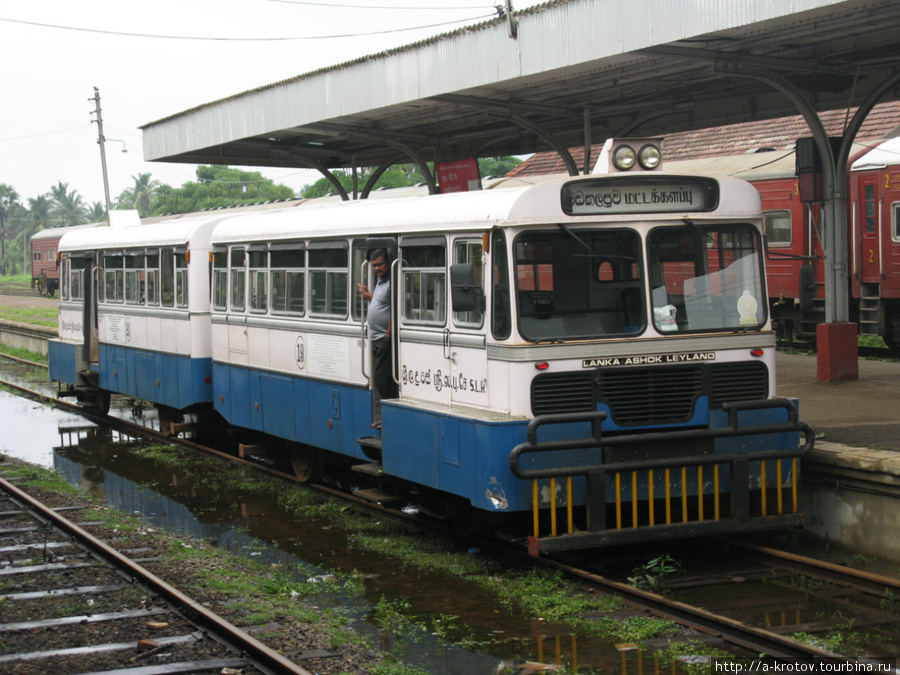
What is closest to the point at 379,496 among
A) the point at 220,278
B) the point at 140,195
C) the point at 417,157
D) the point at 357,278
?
the point at 357,278

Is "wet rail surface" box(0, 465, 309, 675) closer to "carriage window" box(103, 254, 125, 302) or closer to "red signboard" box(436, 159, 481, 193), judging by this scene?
"carriage window" box(103, 254, 125, 302)

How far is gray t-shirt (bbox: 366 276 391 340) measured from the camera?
9.53 m

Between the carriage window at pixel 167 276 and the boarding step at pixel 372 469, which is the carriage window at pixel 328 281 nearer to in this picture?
the boarding step at pixel 372 469

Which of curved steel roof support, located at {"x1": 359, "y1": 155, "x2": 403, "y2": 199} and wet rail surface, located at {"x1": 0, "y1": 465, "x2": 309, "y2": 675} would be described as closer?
wet rail surface, located at {"x1": 0, "y1": 465, "x2": 309, "y2": 675}

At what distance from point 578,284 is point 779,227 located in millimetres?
14338

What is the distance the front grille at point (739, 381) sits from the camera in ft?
27.3

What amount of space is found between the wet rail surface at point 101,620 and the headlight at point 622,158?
14.3 ft

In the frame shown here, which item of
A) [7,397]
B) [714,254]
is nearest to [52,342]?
[7,397]

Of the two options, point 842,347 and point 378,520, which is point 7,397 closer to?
point 378,520

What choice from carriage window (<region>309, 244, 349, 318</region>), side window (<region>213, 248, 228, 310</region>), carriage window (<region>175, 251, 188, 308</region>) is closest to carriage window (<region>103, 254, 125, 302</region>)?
→ carriage window (<region>175, 251, 188, 308</region>)

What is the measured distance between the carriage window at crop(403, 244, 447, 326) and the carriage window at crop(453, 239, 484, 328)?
19 cm

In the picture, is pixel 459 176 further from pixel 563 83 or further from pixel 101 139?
pixel 101 139

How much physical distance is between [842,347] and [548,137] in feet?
17.8

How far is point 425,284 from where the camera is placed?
29.6 ft
